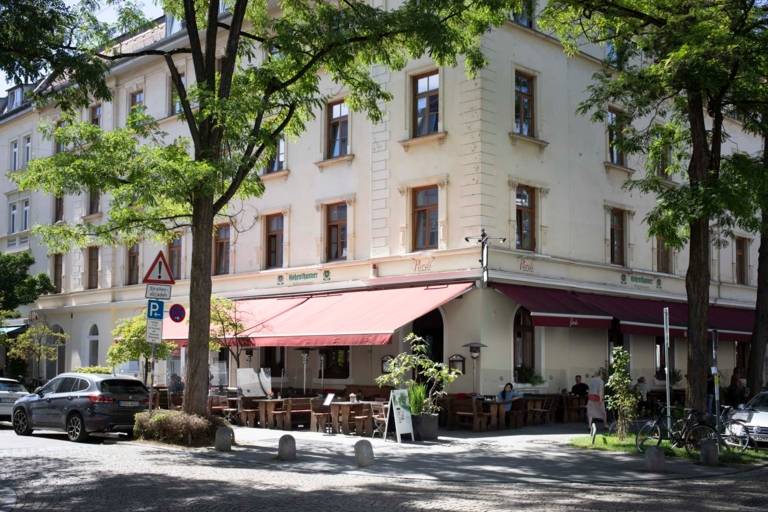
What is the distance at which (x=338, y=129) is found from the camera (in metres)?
28.5

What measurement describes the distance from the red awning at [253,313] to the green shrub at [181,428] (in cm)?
796

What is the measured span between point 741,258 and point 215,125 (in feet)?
86.2

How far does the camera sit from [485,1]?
18281mm

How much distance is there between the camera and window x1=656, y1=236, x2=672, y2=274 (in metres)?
31.1

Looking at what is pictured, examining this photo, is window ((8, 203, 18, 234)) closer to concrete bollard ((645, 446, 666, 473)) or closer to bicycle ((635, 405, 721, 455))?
bicycle ((635, 405, 721, 455))

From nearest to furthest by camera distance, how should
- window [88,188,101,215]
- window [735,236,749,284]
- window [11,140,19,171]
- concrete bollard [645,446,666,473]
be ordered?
1. concrete bollard [645,446,666,473]
2. window [735,236,749,284]
3. window [88,188,101,215]
4. window [11,140,19,171]

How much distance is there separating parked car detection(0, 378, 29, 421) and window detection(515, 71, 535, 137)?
51.6 feet

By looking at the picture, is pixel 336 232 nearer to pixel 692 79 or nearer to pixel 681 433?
pixel 692 79

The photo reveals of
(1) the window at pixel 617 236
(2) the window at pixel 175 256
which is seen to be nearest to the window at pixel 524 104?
(1) the window at pixel 617 236

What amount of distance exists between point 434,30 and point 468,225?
24.1ft

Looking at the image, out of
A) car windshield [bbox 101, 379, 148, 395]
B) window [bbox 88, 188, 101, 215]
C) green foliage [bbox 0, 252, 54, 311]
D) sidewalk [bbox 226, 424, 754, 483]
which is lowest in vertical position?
sidewalk [bbox 226, 424, 754, 483]

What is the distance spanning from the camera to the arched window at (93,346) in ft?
126

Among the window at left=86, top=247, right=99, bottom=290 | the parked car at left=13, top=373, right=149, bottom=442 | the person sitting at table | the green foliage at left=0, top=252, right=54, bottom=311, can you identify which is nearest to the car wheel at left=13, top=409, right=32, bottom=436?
the parked car at left=13, top=373, right=149, bottom=442

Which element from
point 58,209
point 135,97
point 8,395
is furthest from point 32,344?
point 8,395
